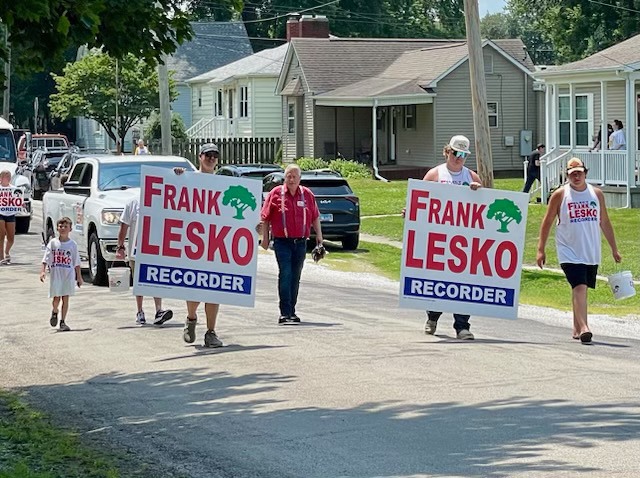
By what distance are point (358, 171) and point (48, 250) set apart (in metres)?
34.6

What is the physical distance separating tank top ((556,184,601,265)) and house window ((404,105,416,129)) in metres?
39.2

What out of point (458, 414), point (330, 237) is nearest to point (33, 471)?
point (458, 414)

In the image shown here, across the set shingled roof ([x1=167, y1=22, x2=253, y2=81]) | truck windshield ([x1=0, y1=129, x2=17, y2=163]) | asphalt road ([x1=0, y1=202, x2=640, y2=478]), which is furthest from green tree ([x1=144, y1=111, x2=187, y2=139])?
asphalt road ([x1=0, y1=202, x2=640, y2=478])

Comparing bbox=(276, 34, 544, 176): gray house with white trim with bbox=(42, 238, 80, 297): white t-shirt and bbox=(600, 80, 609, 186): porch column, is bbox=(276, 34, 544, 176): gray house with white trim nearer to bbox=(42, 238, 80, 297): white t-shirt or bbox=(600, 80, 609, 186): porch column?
bbox=(600, 80, 609, 186): porch column

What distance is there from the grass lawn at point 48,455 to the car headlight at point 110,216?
9.52m

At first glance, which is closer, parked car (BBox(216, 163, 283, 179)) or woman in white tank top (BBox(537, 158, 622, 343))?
woman in white tank top (BBox(537, 158, 622, 343))

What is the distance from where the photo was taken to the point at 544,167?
36531 millimetres

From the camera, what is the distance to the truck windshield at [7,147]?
33344 mm

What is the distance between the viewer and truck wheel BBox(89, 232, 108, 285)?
20.0 meters

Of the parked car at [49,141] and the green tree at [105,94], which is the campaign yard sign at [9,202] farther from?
the green tree at [105,94]

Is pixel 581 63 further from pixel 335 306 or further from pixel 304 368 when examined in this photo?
pixel 304 368

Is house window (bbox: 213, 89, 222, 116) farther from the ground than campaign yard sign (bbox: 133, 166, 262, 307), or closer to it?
farther from the ground

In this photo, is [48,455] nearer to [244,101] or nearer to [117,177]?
[117,177]

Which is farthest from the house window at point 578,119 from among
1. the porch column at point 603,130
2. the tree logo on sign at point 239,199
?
the tree logo on sign at point 239,199
